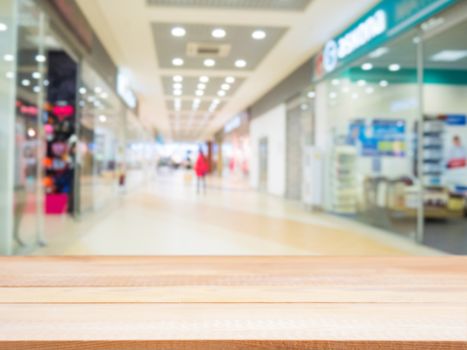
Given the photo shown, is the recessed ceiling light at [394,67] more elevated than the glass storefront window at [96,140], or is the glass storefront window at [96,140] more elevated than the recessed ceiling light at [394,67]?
the recessed ceiling light at [394,67]

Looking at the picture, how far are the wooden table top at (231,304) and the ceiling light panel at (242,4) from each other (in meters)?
5.93

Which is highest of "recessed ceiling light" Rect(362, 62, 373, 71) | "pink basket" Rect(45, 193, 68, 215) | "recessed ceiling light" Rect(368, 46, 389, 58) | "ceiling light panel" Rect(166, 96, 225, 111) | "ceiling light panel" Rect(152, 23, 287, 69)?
"ceiling light panel" Rect(152, 23, 287, 69)

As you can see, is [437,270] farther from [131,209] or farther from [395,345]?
[131,209]

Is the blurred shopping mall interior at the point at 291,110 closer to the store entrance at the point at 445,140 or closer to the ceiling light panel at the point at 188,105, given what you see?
the store entrance at the point at 445,140

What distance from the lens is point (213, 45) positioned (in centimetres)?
852

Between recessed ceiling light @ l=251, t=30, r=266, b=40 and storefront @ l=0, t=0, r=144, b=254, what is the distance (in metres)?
3.03

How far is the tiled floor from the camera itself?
4.46m

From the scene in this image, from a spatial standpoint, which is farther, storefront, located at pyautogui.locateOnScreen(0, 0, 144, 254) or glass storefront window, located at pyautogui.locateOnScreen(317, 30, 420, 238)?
glass storefront window, located at pyautogui.locateOnScreen(317, 30, 420, 238)

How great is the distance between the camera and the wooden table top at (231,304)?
Answer: 0.65 metres

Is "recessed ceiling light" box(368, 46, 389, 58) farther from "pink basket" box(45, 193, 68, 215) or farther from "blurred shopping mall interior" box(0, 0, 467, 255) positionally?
"pink basket" box(45, 193, 68, 215)

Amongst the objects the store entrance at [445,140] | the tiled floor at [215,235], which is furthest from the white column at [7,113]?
the store entrance at [445,140]

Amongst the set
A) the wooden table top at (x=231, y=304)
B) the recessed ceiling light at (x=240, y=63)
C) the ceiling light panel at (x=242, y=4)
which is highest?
the ceiling light panel at (x=242, y=4)

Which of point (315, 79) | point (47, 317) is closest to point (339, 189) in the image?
point (315, 79)

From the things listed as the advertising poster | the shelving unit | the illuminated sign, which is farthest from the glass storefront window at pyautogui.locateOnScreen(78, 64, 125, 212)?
Answer: the advertising poster
